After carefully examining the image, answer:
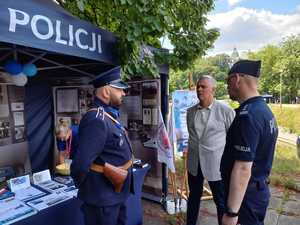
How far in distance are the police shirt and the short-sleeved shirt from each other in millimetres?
699

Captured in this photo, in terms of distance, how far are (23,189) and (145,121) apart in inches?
71.8

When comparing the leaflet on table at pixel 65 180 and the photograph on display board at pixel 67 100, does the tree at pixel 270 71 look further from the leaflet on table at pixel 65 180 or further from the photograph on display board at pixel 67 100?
the leaflet on table at pixel 65 180

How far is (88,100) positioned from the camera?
3.91 m

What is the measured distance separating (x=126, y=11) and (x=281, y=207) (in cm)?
324

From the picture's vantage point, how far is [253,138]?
160 cm

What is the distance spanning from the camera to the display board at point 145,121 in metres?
3.58

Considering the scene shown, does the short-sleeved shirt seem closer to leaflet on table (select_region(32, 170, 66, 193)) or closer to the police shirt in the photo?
the police shirt

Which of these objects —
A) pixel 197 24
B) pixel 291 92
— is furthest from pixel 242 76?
pixel 291 92

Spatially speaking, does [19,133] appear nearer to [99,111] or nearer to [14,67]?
[14,67]

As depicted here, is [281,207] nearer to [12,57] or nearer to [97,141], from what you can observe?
[97,141]

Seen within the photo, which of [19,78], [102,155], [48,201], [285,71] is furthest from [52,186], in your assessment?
[285,71]

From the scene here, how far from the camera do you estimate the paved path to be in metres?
3.32

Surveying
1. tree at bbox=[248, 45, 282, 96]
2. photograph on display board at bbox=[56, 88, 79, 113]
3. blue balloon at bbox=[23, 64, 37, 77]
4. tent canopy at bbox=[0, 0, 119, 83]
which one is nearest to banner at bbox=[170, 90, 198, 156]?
tent canopy at bbox=[0, 0, 119, 83]

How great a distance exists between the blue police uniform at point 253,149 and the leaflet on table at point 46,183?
4.41ft
